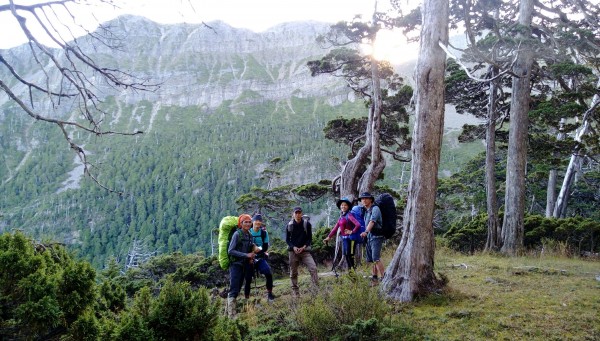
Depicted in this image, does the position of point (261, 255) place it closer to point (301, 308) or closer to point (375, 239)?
point (375, 239)

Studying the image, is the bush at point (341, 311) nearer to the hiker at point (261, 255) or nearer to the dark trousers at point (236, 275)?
the dark trousers at point (236, 275)

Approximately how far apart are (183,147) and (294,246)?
4914 inches

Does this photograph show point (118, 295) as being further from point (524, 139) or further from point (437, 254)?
point (524, 139)

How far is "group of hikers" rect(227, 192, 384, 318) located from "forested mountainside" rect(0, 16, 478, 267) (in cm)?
5404

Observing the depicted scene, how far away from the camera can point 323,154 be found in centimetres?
10675

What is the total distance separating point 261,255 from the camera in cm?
604

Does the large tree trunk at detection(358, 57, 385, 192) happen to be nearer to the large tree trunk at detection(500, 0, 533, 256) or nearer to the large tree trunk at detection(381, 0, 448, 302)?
the large tree trunk at detection(500, 0, 533, 256)

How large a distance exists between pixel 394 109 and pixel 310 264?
21.9 feet

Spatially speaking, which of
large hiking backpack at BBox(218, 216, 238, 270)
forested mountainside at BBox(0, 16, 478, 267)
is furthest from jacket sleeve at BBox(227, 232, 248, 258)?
forested mountainside at BBox(0, 16, 478, 267)

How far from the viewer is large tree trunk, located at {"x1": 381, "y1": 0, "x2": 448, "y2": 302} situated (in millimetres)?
4945

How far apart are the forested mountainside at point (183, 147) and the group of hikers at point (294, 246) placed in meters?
54.0

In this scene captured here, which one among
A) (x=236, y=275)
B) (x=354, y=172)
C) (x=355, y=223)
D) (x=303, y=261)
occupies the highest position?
(x=354, y=172)

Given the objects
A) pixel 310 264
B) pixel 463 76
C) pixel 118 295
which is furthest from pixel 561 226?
pixel 118 295

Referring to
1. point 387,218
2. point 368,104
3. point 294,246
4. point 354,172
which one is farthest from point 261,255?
point 368,104
